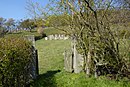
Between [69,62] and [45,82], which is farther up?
[69,62]

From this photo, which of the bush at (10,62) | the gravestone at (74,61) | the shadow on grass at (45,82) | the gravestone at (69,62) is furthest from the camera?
the gravestone at (69,62)

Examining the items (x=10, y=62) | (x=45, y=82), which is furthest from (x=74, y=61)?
(x=10, y=62)

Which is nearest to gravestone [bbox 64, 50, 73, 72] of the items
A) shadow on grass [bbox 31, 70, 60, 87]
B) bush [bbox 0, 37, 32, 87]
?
shadow on grass [bbox 31, 70, 60, 87]

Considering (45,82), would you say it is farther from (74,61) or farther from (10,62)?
(10,62)

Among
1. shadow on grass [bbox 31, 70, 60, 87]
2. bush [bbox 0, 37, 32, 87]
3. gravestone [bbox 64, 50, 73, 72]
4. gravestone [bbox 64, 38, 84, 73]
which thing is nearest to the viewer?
bush [bbox 0, 37, 32, 87]

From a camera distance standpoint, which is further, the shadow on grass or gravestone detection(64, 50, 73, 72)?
gravestone detection(64, 50, 73, 72)

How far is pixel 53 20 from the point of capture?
10.3m

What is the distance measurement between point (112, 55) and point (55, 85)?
2.39m

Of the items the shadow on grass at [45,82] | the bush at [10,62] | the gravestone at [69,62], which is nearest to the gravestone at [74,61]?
the gravestone at [69,62]

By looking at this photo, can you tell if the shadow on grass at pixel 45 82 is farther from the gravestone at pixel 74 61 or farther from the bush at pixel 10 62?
the bush at pixel 10 62

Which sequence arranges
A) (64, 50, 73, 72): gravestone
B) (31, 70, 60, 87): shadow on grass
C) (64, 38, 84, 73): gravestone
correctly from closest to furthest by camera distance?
(31, 70, 60, 87): shadow on grass
(64, 38, 84, 73): gravestone
(64, 50, 73, 72): gravestone

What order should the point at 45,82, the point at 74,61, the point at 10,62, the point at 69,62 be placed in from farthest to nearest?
A: the point at 69,62 → the point at 74,61 → the point at 45,82 → the point at 10,62

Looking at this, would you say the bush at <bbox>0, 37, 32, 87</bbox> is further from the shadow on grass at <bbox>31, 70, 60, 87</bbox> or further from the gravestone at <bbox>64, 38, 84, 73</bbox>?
the gravestone at <bbox>64, 38, 84, 73</bbox>

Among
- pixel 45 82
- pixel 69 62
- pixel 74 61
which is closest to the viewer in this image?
pixel 45 82
